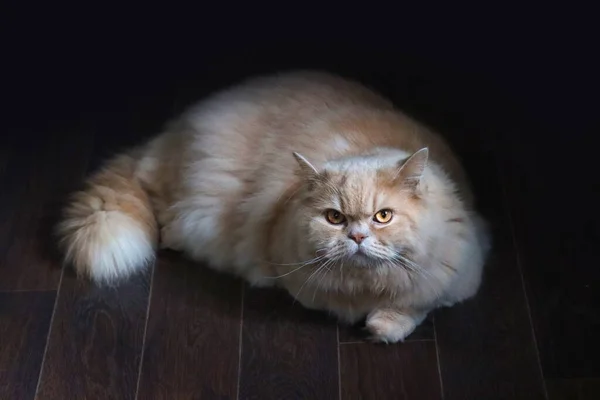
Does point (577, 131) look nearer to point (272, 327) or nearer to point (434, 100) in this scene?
point (434, 100)

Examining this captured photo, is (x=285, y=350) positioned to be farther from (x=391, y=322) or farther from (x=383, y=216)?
(x=383, y=216)

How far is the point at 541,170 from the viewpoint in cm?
205

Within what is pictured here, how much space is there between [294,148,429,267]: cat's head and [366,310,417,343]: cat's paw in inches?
11.2

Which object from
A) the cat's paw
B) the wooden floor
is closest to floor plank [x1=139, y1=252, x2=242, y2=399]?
the wooden floor

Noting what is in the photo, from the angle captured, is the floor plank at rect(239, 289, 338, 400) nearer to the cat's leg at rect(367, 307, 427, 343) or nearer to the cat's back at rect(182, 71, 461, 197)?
the cat's leg at rect(367, 307, 427, 343)

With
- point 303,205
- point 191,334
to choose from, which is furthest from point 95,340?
point 303,205

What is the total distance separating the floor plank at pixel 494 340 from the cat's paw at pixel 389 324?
0.36ft

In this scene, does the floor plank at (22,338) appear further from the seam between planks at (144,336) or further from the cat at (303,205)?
the seam between planks at (144,336)

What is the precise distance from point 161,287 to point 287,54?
0.88 m

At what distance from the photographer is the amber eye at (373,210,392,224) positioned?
1.47m

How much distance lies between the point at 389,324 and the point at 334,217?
40 centimetres

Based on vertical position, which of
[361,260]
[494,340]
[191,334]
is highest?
[361,260]

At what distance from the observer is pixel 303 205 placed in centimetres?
156

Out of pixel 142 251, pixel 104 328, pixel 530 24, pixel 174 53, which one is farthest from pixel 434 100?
pixel 104 328
